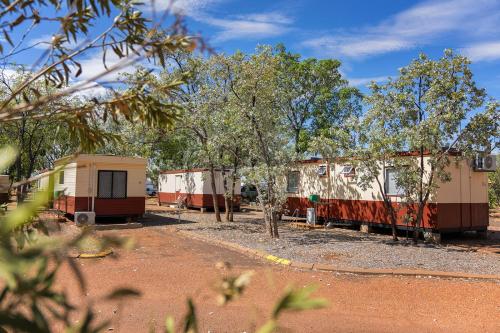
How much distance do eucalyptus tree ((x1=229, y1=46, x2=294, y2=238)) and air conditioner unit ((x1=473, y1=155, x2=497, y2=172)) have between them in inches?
249

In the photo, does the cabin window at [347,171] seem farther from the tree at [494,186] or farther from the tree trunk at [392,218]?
the tree at [494,186]

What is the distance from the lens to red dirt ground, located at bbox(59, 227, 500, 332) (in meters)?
5.80

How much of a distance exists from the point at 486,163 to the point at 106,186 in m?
14.0

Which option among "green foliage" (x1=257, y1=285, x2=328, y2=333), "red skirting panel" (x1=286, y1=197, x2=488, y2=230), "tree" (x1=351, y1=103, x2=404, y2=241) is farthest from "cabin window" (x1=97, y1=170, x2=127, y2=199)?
"green foliage" (x1=257, y1=285, x2=328, y2=333)

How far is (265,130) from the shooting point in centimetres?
1362

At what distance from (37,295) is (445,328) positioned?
19.6ft

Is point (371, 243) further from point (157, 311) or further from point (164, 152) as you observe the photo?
point (164, 152)

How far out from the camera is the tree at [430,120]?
38.8ft

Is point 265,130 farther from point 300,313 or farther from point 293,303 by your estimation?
point 293,303

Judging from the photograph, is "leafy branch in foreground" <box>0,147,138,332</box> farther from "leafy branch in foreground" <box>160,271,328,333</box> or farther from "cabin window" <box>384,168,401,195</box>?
"cabin window" <box>384,168,401,195</box>

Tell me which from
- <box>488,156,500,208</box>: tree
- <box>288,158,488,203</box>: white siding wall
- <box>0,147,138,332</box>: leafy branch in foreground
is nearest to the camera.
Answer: <box>0,147,138,332</box>: leafy branch in foreground

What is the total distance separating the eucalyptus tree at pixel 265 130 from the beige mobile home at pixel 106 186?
6.46m

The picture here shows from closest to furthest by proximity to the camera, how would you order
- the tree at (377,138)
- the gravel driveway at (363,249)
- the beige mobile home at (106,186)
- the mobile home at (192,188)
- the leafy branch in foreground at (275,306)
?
the leafy branch in foreground at (275,306) < the gravel driveway at (363,249) < the tree at (377,138) < the beige mobile home at (106,186) < the mobile home at (192,188)

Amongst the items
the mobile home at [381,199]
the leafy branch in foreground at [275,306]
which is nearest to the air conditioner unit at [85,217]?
the mobile home at [381,199]
